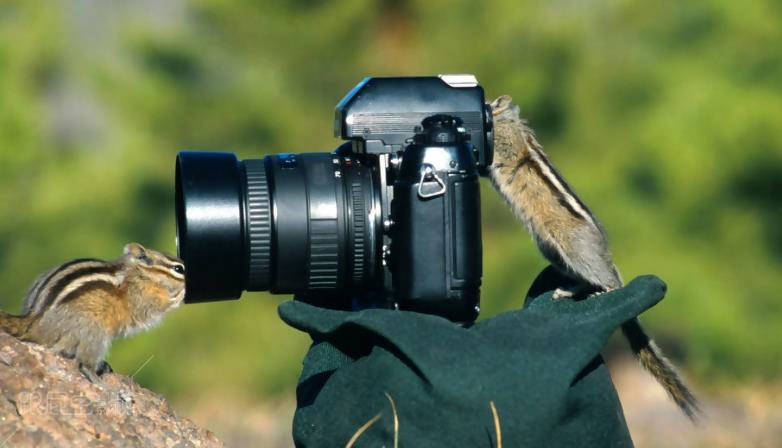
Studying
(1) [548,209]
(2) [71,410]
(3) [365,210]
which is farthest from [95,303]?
(1) [548,209]

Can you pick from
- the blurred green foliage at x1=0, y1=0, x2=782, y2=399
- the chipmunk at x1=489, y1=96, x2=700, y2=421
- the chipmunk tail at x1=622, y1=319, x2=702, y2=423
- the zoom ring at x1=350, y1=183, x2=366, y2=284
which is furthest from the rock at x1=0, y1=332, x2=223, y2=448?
the blurred green foliage at x1=0, y1=0, x2=782, y2=399

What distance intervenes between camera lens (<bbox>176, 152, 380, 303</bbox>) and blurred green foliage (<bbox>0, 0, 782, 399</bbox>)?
3.83m

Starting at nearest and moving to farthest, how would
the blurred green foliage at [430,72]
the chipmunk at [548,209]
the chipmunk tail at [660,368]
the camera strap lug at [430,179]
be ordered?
the camera strap lug at [430,179] < the chipmunk tail at [660,368] < the chipmunk at [548,209] < the blurred green foliage at [430,72]

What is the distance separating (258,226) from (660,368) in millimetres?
1144

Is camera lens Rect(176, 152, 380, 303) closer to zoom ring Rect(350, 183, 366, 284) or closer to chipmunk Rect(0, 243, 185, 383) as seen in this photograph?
zoom ring Rect(350, 183, 366, 284)

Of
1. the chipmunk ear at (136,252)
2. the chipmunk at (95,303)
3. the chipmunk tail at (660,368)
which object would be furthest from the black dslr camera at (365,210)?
the chipmunk tail at (660,368)

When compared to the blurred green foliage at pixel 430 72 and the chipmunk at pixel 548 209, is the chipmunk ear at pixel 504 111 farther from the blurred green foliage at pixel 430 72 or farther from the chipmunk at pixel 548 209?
the blurred green foliage at pixel 430 72

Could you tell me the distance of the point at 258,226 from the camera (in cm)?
300

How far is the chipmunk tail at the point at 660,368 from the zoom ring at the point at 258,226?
99 cm

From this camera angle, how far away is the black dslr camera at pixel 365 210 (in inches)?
113

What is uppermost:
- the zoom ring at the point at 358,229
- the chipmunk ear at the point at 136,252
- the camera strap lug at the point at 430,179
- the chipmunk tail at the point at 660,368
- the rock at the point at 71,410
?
the camera strap lug at the point at 430,179

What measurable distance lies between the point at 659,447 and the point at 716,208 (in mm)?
2239

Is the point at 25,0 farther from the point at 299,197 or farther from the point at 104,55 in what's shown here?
the point at 299,197

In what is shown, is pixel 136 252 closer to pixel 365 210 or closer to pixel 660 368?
pixel 365 210
